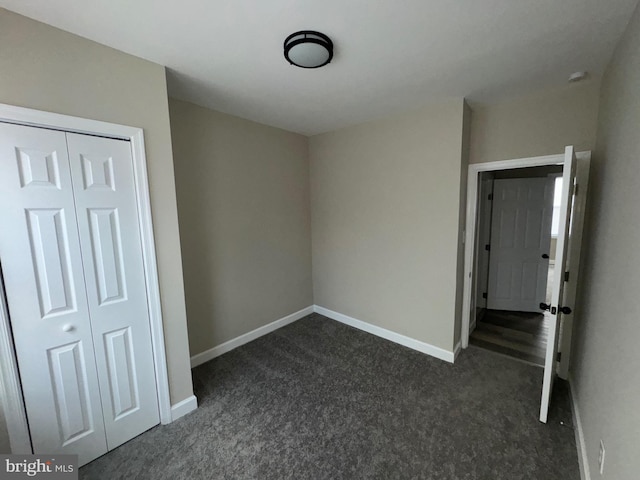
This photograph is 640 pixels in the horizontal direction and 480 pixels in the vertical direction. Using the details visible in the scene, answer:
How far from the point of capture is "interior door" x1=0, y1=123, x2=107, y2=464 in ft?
4.44

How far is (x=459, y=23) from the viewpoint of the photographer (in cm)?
141

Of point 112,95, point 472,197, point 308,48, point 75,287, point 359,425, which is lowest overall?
point 359,425

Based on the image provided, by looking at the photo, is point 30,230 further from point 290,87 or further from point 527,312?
point 527,312

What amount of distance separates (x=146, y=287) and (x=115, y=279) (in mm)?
184

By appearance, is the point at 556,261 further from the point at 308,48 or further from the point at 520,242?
the point at 520,242

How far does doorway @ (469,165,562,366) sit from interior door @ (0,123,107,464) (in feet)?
13.3

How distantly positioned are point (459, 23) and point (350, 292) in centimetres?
283

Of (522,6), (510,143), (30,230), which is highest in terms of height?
(522,6)

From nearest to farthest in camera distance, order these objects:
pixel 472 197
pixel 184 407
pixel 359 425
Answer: pixel 359 425
pixel 184 407
pixel 472 197

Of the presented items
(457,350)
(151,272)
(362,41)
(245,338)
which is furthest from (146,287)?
(457,350)

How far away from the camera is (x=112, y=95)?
1594 millimetres

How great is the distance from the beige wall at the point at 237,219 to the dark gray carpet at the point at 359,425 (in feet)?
1.93

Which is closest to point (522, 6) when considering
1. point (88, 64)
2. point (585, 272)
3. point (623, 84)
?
point (623, 84)

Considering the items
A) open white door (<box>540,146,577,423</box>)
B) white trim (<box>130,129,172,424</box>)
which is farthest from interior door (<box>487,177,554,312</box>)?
white trim (<box>130,129,172,424</box>)
